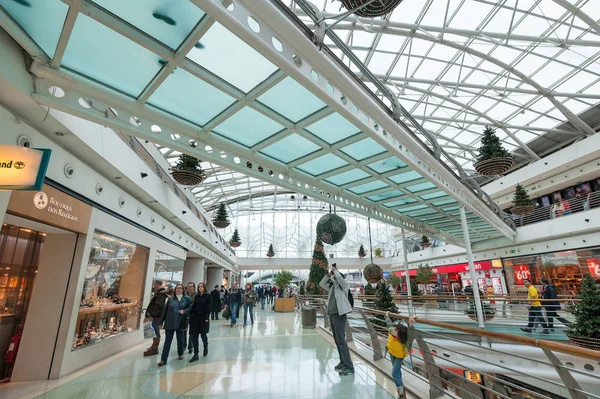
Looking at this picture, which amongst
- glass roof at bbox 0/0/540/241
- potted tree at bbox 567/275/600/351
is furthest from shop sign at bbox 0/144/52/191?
potted tree at bbox 567/275/600/351

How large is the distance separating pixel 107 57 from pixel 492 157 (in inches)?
407

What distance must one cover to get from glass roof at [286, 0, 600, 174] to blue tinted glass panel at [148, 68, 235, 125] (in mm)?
8443

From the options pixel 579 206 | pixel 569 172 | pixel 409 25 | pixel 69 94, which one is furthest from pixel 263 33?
pixel 569 172

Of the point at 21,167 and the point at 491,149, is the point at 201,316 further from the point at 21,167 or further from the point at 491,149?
the point at 491,149

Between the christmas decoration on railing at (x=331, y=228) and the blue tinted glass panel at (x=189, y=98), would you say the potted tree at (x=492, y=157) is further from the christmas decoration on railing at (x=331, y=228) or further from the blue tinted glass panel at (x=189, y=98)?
the blue tinted glass panel at (x=189, y=98)

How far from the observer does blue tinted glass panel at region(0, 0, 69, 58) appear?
2.90 metres

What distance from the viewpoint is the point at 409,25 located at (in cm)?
1284

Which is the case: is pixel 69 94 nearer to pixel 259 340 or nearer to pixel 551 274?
pixel 259 340

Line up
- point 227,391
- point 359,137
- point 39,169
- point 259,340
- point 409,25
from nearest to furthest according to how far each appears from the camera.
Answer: point 39,169
point 227,391
point 359,137
point 259,340
point 409,25

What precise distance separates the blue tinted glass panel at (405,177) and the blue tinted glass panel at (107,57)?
5888mm

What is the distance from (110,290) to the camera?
6637 mm

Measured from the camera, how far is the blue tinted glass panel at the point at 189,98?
3830mm

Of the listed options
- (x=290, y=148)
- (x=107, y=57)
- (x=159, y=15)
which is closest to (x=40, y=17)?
(x=107, y=57)

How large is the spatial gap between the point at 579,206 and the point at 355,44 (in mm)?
14567
